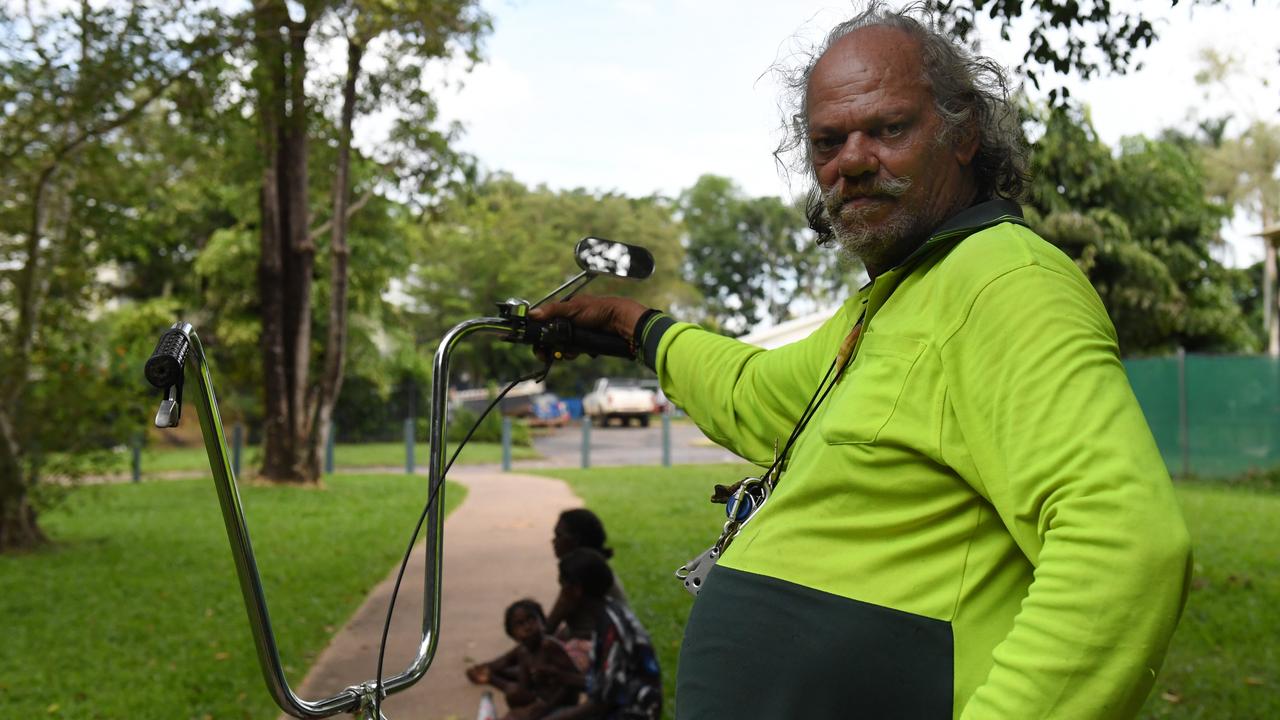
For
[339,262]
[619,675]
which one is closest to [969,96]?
[619,675]

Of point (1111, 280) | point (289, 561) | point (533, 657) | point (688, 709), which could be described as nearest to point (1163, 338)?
point (1111, 280)

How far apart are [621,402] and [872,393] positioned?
32907 mm

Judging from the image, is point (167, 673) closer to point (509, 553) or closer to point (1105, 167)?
point (509, 553)

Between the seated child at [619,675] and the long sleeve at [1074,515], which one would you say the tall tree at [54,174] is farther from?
the long sleeve at [1074,515]

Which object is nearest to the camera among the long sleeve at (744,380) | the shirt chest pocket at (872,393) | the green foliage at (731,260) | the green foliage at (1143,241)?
the shirt chest pocket at (872,393)

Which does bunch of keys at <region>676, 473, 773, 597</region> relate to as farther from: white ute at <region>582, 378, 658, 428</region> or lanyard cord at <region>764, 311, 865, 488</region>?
white ute at <region>582, 378, 658, 428</region>

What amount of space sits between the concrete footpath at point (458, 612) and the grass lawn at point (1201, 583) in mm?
798

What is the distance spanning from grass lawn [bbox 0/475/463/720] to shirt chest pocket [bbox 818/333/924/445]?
4.73 m

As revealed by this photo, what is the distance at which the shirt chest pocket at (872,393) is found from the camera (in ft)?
4.35

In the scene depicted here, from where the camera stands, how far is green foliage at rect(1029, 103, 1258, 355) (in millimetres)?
23734

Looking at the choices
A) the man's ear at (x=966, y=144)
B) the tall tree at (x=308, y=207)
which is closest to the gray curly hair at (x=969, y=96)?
the man's ear at (x=966, y=144)

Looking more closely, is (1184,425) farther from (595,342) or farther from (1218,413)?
(595,342)

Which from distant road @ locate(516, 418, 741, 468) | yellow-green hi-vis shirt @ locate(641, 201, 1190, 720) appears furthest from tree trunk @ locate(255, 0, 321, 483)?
yellow-green hi-vis shirt @ locate(641, 201, 1190, 720)

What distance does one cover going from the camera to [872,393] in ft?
4.42
